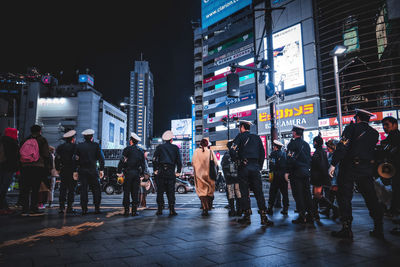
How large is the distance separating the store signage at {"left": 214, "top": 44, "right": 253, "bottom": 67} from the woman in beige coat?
52252 mm

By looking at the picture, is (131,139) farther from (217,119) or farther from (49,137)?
(49,137)

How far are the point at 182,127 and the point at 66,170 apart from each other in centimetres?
7538

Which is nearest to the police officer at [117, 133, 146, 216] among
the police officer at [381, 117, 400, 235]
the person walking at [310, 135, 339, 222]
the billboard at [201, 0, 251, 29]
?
the person walking at [310, 135, 339, 222]

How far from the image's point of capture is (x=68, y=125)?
7494cm

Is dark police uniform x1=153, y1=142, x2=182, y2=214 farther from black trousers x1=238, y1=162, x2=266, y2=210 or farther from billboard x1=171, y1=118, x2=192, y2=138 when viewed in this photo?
billboard x1=171, y1=118, x2=192, y2=138

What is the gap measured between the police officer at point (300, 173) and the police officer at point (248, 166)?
751mm

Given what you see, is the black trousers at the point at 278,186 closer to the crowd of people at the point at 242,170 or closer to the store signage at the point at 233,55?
the crowd of people at the point at 242,170

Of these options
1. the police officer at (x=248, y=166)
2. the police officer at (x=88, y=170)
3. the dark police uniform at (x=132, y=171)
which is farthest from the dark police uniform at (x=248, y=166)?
the police officer at (x=88, y=170)

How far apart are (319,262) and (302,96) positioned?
30851 millimetres

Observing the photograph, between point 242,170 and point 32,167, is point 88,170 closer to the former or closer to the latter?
point 32,167

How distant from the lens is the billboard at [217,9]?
58.2 metres

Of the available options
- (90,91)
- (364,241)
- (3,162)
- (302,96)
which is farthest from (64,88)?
(364,241)

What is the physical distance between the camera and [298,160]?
5.19 metres

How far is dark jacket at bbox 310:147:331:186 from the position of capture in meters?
5.40
